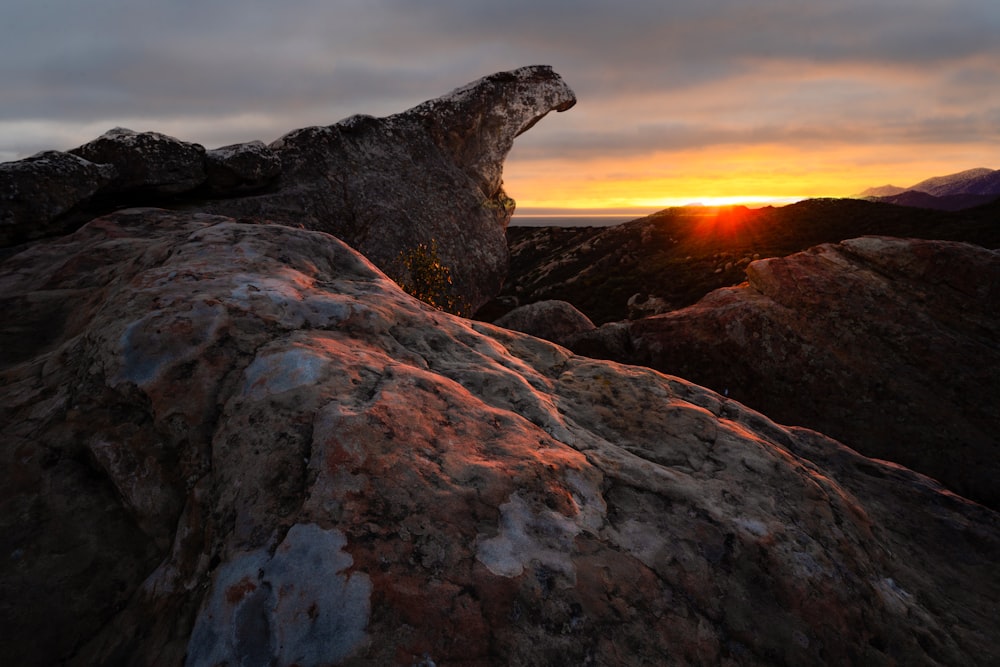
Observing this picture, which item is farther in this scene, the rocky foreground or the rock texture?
the rock texture

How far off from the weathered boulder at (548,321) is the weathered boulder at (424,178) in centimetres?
129

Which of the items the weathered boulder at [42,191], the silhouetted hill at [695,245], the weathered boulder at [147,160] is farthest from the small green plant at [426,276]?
the silhouetted hill at [695,245]

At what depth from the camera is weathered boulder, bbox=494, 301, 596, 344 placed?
54.1 ft

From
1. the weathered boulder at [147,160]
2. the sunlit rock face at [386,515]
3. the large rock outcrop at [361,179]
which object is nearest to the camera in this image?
the sunlit rock face at [386,515]

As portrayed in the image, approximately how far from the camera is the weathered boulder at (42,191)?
9734 mm

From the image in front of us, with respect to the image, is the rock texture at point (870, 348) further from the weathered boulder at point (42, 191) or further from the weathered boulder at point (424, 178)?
the weathered boulder at point (42, 191)

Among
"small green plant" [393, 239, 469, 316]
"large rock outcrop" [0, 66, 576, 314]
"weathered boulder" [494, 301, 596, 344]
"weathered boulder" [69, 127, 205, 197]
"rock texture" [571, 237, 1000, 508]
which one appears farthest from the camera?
"weathered boulder" [494, 301, 596, 344]

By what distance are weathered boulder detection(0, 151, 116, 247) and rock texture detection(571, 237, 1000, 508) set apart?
1203 cm

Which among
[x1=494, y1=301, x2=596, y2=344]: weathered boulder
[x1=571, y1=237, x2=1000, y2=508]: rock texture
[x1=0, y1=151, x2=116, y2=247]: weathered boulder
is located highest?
[x1=0, y1=151, x2=116, y2=247]: weathered boulder

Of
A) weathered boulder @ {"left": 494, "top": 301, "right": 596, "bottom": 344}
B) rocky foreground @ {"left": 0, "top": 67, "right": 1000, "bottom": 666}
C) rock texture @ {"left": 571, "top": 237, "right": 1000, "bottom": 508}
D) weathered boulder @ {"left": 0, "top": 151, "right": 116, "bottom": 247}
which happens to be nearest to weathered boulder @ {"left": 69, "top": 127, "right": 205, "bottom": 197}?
weathered boulder @ {"left": 0, "top": 151, "right": 116, "bottom": 247}

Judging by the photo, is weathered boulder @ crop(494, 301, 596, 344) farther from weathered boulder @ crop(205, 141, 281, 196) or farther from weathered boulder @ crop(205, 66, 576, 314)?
weathered boulder @ crop(205, 141, 281, 196)

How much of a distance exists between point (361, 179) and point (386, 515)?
1419cm

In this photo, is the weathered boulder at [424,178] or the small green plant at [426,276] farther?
the weathered boulder at [424,178]

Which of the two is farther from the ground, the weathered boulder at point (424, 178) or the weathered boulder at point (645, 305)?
the weathered boulder at point (424, 178)
